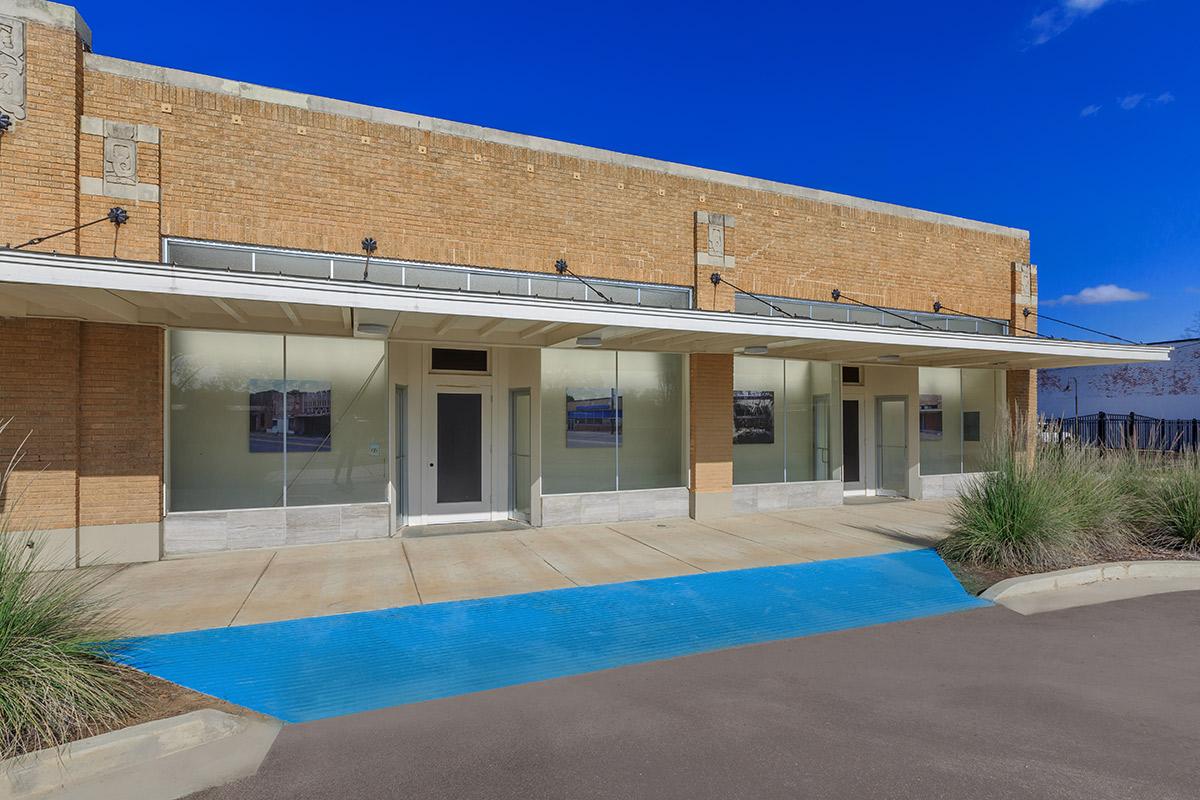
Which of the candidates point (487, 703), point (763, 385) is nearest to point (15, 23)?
point (487, 703)

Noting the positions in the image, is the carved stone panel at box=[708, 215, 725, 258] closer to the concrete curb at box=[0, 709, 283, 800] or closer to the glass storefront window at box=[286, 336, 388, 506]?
the glass storefront window at box=[286, 336, 388, 506]

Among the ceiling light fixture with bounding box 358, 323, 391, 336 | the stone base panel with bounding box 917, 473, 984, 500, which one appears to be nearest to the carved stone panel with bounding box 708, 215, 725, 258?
the ceiling light fixture with bounding box 358, 323, 391, 336

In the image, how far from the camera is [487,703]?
4.75m

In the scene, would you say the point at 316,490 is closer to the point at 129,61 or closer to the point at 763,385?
the point at 129,61

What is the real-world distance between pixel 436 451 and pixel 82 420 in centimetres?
496

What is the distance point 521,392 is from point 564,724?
7.92m

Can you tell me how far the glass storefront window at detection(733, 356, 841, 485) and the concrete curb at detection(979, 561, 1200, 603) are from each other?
6.00 metres

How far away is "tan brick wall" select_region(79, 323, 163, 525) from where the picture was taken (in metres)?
8.77

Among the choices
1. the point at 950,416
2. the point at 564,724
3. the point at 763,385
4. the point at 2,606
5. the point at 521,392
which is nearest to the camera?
the point at 2,606

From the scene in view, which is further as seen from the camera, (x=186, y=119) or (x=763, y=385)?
(x=763, y=385)

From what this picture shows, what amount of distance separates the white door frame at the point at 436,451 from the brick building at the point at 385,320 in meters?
0.05

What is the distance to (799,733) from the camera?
429 cm

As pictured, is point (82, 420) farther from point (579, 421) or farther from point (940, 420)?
point (940, 420)

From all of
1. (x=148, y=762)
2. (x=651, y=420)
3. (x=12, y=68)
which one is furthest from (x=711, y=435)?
(x=12, y=68)
